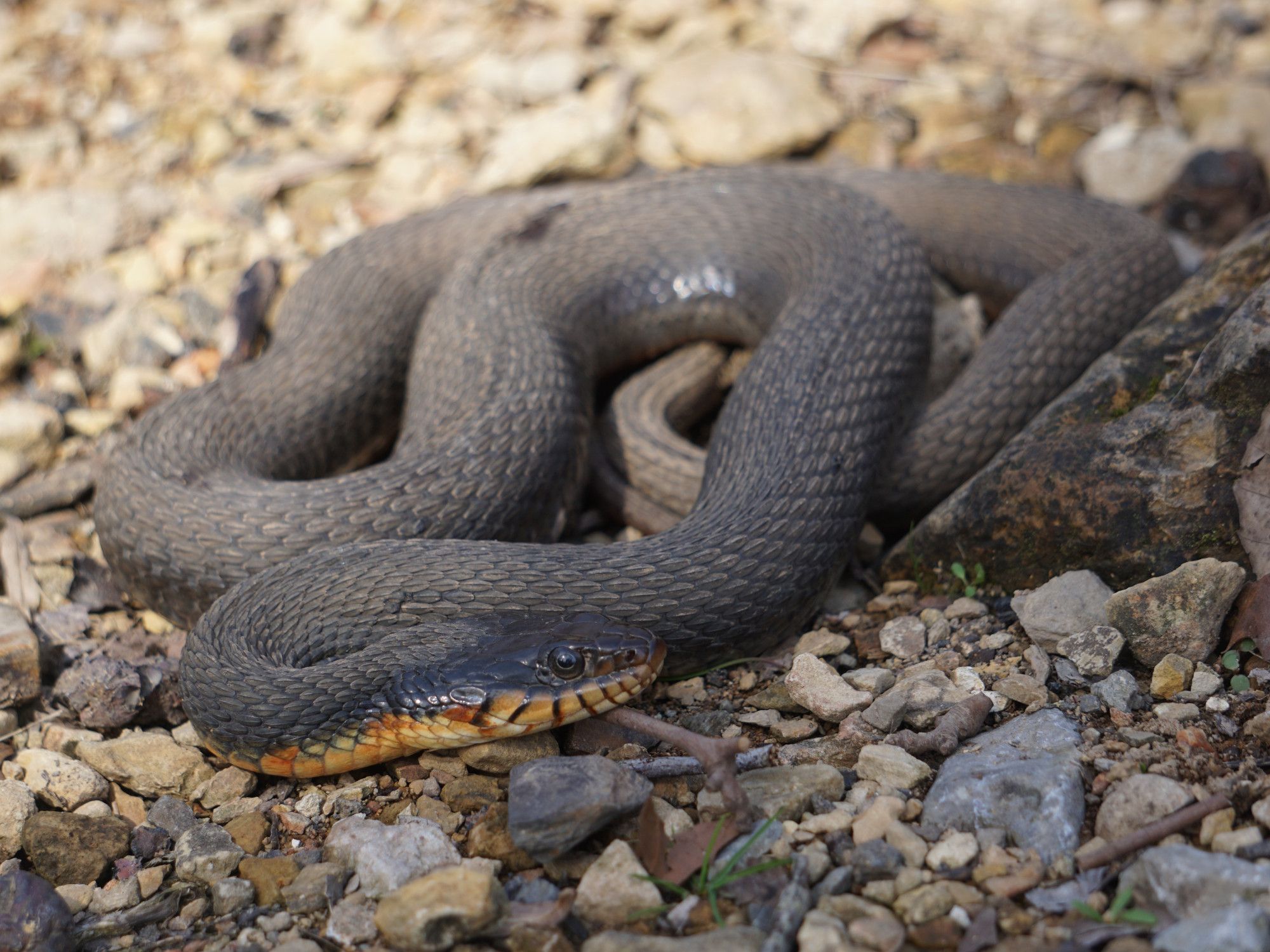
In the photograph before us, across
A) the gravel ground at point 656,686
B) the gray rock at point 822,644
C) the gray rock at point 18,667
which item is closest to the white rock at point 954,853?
the gravel ground at point 656,686

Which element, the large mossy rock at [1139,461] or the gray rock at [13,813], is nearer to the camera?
the gray rock at [13,813]

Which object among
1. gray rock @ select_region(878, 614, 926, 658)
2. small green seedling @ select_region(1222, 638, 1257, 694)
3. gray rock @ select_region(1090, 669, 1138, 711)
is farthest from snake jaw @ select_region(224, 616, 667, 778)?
small green seedling @ select_region(1222, 638, 1257, 694)

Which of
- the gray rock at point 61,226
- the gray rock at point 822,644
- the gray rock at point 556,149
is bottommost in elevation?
the gray rock at point 822,644

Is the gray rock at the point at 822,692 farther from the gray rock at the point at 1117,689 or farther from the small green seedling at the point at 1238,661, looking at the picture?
the small green seedling at the point at 1238,661

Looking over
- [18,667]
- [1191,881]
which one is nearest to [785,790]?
[1191,881]

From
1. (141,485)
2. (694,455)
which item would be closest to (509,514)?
(694,455)

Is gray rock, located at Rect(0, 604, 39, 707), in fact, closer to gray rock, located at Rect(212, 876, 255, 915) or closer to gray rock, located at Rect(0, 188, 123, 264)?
gray rock, located at Rect(212, 876, 255, 915)
